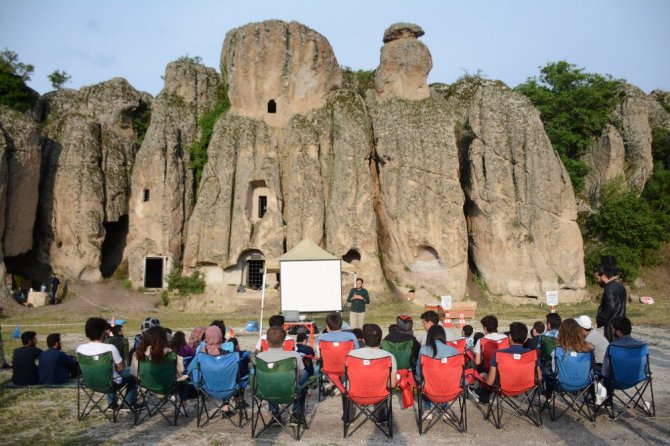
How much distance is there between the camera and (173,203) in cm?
3177

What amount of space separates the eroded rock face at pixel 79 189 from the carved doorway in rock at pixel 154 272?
2580 millimetres

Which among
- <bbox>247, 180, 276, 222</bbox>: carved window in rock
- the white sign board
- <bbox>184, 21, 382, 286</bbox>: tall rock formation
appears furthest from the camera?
<bbox>247, 180, 276, 222</bbox>: carved window in rock

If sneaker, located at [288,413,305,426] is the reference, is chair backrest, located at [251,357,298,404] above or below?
above

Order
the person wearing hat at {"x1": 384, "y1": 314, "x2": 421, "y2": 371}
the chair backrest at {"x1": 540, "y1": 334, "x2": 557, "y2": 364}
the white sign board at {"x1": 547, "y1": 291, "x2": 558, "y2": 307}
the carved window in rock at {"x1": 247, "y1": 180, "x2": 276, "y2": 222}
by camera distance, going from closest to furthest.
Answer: the person wearing hat at {"x1": 384, "y1": 314, "x2": 421, "y2": 371}, the chair backrest at {"x1": 540, "y1": 334, "x2": 557, "y2": 364}, the white sign board at {"x1": 547, "y1": 291, "x2": 558, "y2": 307}, the carved window in rock at {"x1": 247, "y1": 180, "x2": 276, "y2": 222}

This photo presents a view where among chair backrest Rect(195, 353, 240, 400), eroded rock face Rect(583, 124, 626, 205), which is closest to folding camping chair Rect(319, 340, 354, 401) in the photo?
chair backrest Rect(195, 353, 240, 400)

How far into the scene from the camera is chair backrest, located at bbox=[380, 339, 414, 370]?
867 centimetres

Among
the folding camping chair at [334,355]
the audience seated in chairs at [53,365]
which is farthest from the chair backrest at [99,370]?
the folding camping chair at [334,355]

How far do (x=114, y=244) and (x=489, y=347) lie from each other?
31103 mm

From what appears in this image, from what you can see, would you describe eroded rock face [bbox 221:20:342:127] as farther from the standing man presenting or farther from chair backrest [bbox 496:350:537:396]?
chair backrest [bbox 496:350:537:396]

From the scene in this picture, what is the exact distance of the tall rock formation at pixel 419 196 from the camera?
30297mm

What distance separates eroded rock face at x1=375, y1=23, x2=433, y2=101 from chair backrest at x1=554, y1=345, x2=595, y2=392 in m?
26.0

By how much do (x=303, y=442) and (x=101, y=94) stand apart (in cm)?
3440

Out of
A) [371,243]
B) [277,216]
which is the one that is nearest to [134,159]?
[277,216]

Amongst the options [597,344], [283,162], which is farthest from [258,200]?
[597,344]
